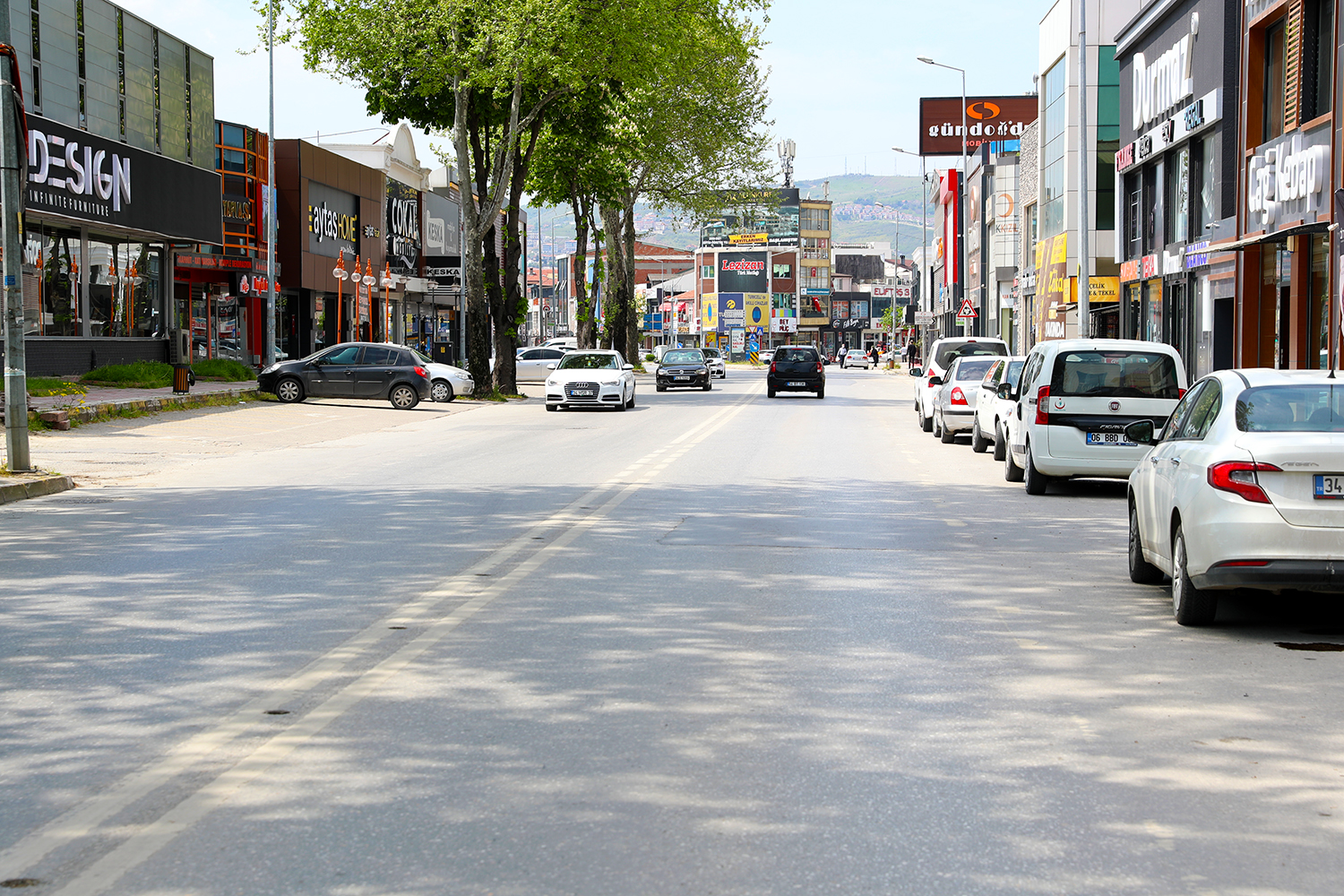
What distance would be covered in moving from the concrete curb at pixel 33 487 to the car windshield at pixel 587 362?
20338mm

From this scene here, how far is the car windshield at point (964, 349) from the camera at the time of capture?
3122 cm

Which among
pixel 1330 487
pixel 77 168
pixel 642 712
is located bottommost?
pixel 642 712

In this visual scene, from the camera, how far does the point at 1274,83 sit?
95.7 ft

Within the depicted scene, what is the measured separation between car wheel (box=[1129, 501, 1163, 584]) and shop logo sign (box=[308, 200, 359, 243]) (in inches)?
1867

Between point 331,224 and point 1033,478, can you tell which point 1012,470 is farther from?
point 331,224

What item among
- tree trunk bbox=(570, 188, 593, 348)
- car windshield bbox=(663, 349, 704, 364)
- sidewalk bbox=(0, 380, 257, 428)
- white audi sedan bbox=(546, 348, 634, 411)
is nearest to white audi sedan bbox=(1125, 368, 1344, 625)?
sidewalk bbox=(0, 380, 257, 428)

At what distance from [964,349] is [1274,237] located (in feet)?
21.8

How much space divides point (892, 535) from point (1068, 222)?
134ft

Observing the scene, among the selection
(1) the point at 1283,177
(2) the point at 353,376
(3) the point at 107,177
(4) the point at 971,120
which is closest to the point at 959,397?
(1) the point at 1283,177

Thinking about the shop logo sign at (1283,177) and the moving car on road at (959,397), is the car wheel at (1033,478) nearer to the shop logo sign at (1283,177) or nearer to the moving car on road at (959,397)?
the moving car on road at (959,397)

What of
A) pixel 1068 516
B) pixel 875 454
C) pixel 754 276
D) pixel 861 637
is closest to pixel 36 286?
pixel 875 454

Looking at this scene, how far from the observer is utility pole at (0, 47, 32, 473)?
1622 centimetres

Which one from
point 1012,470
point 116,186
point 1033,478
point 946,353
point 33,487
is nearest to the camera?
point 33,487

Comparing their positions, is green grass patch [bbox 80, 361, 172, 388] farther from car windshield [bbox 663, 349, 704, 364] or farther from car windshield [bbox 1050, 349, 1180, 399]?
car windshield [bbox 1050, 349, 1180, 399]
